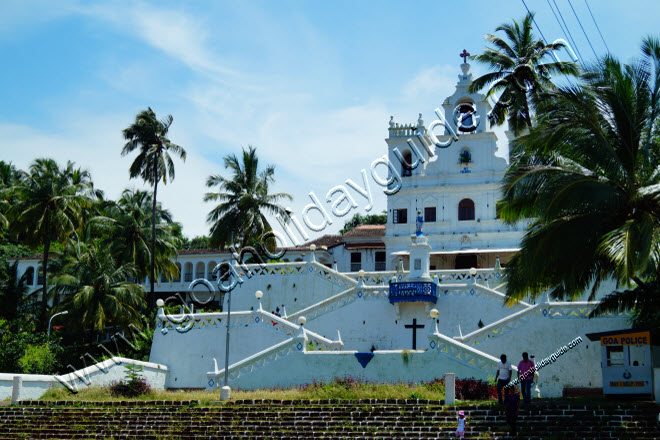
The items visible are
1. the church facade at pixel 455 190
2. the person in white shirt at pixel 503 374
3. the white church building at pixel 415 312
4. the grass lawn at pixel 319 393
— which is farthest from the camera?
the church facade at pixel 455 190

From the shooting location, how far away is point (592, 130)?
2091 cm

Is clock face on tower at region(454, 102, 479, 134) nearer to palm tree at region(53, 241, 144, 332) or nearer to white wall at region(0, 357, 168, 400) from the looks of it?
palm tree at region(53, 241, 144, 332)

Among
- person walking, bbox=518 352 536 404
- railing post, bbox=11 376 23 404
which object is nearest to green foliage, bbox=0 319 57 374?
railing post, bbox=11 376 23 404

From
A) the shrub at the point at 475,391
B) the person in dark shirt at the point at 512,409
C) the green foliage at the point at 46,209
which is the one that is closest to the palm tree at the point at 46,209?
the green foliage at the point at 46,209

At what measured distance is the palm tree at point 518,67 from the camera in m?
35.5

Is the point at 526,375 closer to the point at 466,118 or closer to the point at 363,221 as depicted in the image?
the point at 466,118

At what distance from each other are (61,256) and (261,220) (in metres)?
14.7

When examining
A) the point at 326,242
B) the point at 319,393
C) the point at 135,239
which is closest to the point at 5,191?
the point at 135,239

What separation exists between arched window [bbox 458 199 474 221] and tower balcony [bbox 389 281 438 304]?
1324 cm

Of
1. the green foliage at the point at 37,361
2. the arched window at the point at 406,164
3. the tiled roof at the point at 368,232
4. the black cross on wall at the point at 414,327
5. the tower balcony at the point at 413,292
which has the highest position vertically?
the arched window at the point at 406,164

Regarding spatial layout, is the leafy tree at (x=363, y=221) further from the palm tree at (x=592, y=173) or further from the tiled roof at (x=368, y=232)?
the palm tree at (x=592, y=173)

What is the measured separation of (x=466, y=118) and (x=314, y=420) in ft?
97.0

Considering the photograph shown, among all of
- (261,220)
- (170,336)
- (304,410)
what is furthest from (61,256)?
(304,410)

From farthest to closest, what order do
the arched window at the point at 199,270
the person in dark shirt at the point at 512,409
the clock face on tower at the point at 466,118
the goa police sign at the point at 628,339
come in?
the arched window at the point at 199,270 → the clock face on tower at the point at 466,118 → the goa police sign at the point at 628,339 → the person in dark shirt at the point at 512,409
